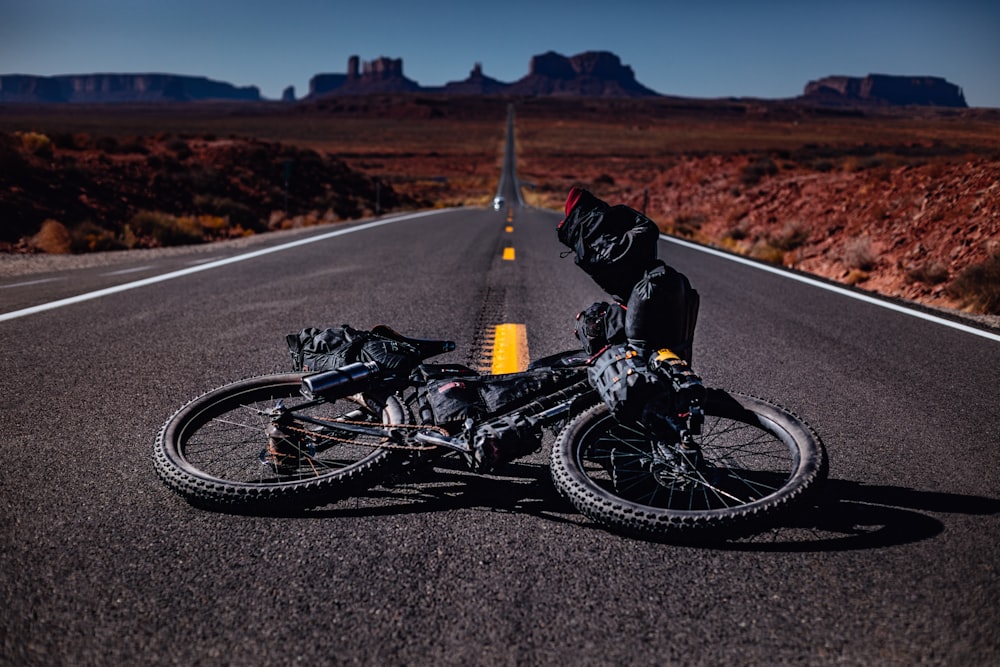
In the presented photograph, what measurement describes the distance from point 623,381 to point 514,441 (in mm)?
494

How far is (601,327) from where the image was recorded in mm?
2908

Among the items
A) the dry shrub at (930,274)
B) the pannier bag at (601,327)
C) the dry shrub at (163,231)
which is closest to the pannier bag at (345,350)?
the pannier bag at (601,327)

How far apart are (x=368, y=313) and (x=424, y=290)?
1268 millimetres

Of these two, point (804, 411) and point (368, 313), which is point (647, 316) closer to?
point (804, 411)

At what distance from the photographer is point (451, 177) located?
213ft

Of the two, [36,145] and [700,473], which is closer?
[700,473]

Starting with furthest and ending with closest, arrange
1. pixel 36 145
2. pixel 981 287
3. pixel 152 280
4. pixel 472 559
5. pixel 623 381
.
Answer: pixel 36 145 < pixel 981 287 < pixel 152 280 < pixel 623 381 < pixel 472 559

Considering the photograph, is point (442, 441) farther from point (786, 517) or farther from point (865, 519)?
point (865, 519)

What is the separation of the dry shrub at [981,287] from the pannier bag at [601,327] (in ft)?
22.9

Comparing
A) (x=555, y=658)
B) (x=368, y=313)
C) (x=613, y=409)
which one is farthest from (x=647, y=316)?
(x=368, y=313)

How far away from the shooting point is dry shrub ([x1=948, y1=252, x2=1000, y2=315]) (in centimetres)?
770

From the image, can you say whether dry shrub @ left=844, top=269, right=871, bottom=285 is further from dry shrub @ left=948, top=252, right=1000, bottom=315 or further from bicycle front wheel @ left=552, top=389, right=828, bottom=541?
bicycle front wheel @ left=552, top=389, right=828, bottom=541

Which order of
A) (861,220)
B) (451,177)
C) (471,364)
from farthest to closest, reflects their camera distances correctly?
1. (451,177)
2. (861,220)
3. (471,364)

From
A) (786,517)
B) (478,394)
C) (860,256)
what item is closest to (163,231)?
(860,256)
